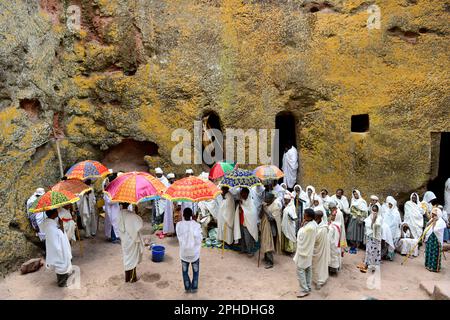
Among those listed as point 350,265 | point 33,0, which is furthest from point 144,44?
point 350,265

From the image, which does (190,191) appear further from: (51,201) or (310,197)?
(310,197)

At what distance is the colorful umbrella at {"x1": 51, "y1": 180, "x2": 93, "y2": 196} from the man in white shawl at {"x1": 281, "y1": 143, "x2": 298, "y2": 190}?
237 inches

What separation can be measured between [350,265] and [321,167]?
347 cm

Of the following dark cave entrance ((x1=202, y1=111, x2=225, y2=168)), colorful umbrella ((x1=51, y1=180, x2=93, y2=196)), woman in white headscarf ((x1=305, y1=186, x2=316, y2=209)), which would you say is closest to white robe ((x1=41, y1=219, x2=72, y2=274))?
colorful umbrella ((x1=51, y1=180, x2=93, y2=196))

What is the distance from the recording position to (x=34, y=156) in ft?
29.7

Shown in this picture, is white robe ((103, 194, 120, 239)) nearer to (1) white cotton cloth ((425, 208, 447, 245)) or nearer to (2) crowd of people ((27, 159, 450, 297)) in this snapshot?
(2) crowd of people ((27, 159, 450, 297))

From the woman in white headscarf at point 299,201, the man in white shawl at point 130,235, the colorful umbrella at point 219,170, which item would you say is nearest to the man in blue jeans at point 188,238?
the man in white shawl at point 130,235

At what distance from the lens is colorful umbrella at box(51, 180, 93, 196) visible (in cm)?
736

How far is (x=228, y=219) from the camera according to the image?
8.48 m

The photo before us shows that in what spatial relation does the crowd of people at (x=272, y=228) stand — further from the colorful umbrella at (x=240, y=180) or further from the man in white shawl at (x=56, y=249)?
the colorful umbrella at (x=240, y=180)

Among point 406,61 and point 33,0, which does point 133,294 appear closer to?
point 33,0

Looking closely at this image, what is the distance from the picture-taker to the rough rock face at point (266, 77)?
10.4m

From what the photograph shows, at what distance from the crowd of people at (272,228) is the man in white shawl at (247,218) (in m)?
0.02

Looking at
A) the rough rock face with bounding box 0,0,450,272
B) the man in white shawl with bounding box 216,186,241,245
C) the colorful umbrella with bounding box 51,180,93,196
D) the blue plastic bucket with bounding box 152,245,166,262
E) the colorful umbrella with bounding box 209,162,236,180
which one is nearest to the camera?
the colorful umbrella with bounding box 51,180,93,196
